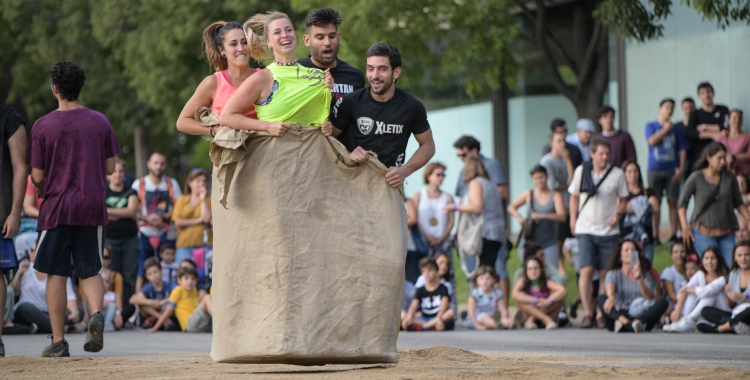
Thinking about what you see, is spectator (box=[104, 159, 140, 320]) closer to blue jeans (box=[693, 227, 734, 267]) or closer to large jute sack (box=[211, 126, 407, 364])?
blue jeans (box=[693, 227, 734, 267])

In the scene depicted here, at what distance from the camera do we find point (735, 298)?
11.8m

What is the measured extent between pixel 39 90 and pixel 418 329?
1907 centimetres

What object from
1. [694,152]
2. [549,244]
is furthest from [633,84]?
[549,244]

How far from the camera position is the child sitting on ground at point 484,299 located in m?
13.3

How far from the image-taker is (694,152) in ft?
50.8

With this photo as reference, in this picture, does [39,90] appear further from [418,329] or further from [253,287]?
[253,287]

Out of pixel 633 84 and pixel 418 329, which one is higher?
pixel 633 84

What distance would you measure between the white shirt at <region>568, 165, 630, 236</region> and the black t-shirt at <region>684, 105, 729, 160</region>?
9.08ft

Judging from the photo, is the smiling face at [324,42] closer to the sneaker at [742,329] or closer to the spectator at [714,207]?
the sneaker at [742,329]

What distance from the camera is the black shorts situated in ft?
28.7

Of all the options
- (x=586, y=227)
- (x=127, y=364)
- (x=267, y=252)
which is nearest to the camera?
(x=267, y=252)

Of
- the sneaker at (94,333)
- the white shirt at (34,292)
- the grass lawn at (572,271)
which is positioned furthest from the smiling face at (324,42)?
the grass lawn at (572,271)

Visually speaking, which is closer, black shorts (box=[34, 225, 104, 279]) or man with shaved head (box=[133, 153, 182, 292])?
black shorts (box=[34, 225, 104, 279])

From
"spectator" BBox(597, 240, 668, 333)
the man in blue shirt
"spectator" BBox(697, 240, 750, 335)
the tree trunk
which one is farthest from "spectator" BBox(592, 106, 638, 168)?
the tree trunk
